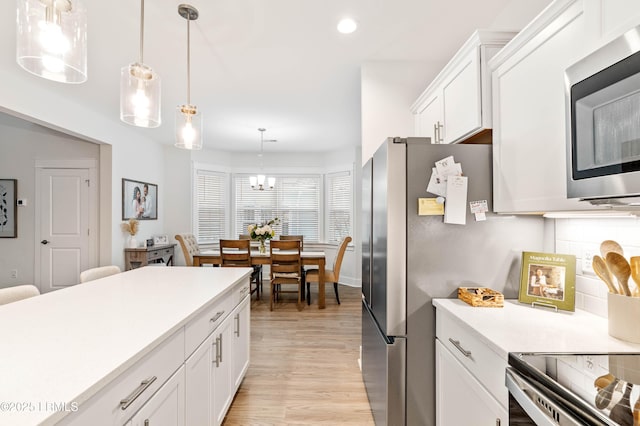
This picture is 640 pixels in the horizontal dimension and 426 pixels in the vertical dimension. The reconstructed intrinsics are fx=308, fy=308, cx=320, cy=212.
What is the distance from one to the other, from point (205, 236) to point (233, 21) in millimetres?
4871

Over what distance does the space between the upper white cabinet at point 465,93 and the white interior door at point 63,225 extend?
491 cm

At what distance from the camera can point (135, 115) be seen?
5.50 ft

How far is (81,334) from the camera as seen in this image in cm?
108

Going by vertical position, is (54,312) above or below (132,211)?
below

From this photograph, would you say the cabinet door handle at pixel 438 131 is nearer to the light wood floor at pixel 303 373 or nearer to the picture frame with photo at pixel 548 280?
the picture frame with photo at pixel 548 280

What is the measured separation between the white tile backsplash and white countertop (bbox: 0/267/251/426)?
5.97ft

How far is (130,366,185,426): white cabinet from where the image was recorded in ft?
3.33

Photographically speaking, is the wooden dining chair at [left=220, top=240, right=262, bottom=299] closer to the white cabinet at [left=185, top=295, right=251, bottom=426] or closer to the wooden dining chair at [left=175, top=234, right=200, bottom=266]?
the wooden dining chair at [left=175, top=234, right=200, bottom=266]

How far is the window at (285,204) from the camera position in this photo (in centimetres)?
668

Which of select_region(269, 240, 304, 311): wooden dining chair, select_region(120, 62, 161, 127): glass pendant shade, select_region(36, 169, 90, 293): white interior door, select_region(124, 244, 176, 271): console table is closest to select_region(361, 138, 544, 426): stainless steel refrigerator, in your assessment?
select_region(120, 62, 161, 127): glass pendant shade

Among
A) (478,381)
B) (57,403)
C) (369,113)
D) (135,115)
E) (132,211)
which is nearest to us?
(57,403)

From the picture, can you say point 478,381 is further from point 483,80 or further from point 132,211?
point 132,211

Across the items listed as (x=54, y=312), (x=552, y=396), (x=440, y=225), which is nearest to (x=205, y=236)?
(x=54, y=312)

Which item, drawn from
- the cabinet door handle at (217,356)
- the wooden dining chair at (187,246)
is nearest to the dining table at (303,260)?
the wooden dining chair at (187,246)
